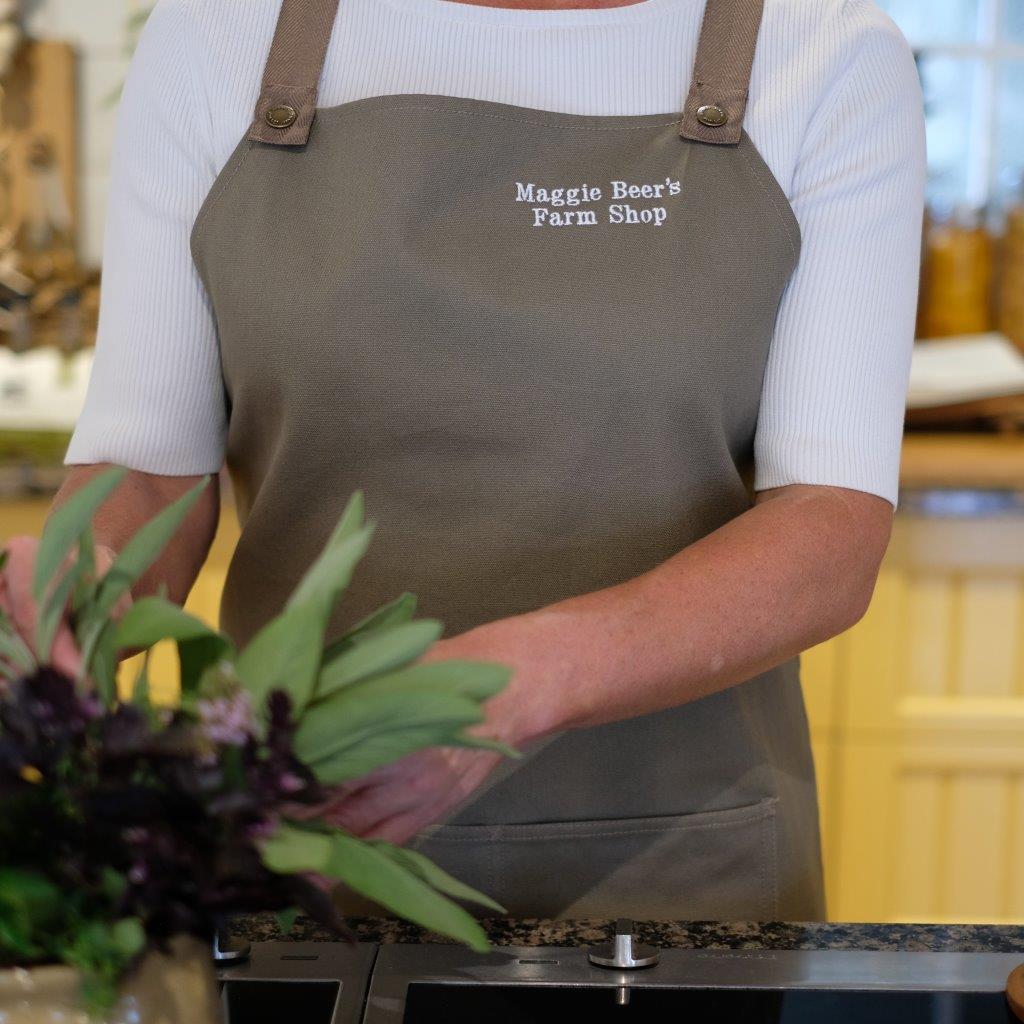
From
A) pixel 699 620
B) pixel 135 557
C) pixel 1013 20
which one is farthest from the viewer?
pixel 1013 20

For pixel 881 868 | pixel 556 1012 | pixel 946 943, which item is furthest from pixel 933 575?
pixel 556 1012

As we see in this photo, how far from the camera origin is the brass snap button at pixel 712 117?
3.12 feet

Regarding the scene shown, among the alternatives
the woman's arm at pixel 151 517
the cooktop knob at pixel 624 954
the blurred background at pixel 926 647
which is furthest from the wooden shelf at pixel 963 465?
the cooktop knob at pixel 624 954

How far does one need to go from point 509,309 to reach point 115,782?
1.75ft

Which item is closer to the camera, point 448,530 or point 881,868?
point 448,530

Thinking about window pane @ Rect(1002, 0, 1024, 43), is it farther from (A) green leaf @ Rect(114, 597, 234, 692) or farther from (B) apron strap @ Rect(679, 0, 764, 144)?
(A) green leaf @ Rect(114, 597, 234, 692)

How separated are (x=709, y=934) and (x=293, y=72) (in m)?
0.61

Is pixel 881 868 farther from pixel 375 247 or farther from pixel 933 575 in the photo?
pixel 375 247

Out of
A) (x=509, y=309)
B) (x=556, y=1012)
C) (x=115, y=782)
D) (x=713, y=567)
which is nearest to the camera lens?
(x=115, y=782)

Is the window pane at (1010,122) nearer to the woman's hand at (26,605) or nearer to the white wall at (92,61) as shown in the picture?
the white wall at (92,61)

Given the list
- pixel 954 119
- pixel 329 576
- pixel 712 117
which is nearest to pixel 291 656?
pixel 329 576

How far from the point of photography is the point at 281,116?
3.14 ft

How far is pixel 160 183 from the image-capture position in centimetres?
97

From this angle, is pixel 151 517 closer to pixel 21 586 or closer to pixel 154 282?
pixel 154 282
